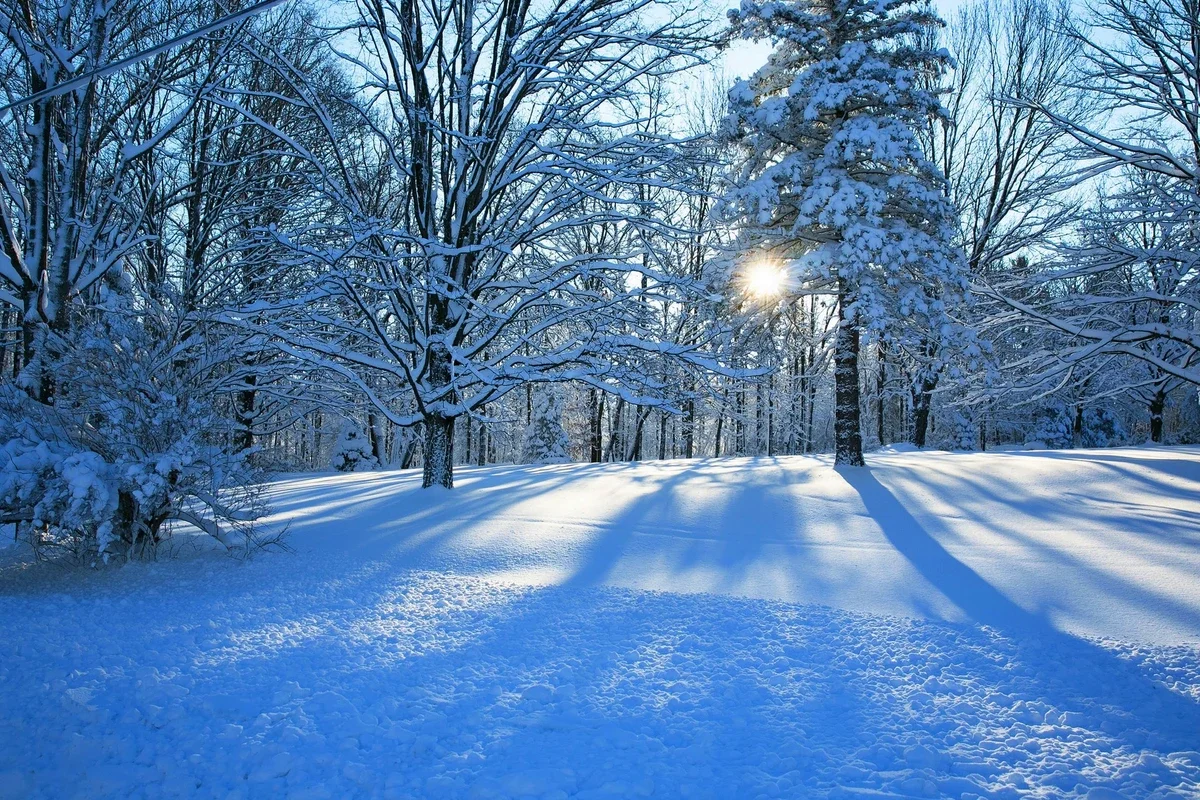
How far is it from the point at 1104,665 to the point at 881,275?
9549 mm

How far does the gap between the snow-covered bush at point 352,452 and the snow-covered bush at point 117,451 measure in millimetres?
16854

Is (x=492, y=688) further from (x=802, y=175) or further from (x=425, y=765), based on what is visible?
(x=802, y=175)

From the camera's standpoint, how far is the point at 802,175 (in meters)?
11.8

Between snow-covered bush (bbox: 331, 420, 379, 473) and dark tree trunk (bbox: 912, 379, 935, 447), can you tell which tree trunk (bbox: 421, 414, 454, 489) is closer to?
snow-covered bush (bbox: 331, 420, 379, 473)

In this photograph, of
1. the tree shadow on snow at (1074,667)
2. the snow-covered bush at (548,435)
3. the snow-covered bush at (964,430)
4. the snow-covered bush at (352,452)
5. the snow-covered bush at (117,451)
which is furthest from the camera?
the snow-covered bush at (964,430)

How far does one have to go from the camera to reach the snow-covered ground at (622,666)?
2.47 metres

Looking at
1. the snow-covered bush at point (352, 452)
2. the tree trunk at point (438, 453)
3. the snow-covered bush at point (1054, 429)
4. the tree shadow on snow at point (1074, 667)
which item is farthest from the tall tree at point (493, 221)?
the snow-covered bush at point (1054, 429)

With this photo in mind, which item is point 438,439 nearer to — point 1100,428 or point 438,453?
point 438,453

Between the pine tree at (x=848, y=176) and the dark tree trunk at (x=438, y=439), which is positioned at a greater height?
the pine tree at (x=848, y=176)

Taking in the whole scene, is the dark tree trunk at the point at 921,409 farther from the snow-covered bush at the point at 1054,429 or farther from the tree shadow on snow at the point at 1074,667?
the tree shadow on snow at the point at 1074,667

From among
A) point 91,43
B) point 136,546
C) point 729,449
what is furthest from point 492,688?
point 729,449

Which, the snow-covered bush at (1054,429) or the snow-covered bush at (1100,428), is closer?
the snow-covered bush at (1054,429)

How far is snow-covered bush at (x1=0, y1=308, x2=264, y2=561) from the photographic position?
457 centimetres

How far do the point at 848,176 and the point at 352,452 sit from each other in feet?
59.9
